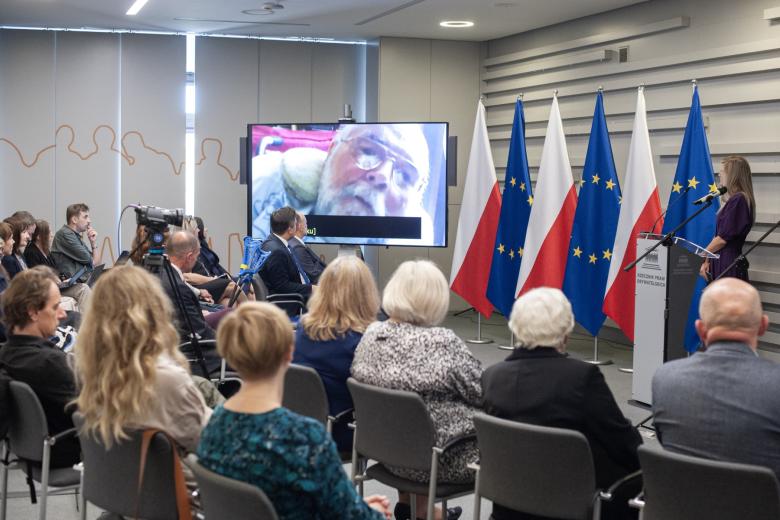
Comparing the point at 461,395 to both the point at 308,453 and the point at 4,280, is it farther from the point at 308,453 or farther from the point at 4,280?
the point at 4,280

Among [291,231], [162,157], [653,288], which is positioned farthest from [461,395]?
[162,157]

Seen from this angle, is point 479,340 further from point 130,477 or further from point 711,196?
point 130,477

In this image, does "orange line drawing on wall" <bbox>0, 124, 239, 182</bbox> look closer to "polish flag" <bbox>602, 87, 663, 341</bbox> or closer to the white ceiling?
the white ceiling

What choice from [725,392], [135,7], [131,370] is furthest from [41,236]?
[725,392]

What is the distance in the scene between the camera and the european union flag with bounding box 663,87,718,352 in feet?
22.9

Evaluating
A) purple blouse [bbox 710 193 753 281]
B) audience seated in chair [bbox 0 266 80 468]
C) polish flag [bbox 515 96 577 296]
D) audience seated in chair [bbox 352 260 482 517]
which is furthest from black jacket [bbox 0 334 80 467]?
polish flag [bbox 515 96 577 296]

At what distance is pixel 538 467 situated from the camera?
285 centimetres

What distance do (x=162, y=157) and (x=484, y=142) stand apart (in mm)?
3841

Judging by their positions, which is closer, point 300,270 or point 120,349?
point 120,349

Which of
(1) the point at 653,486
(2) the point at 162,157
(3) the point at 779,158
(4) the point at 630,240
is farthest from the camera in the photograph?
(2) the point at 162,157

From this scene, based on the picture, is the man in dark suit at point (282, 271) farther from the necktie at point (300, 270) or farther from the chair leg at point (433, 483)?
the chair leg at point (433, 483)

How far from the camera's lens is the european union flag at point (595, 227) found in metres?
7.92

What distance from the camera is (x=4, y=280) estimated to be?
5660mm

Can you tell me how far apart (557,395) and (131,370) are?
129 cm
